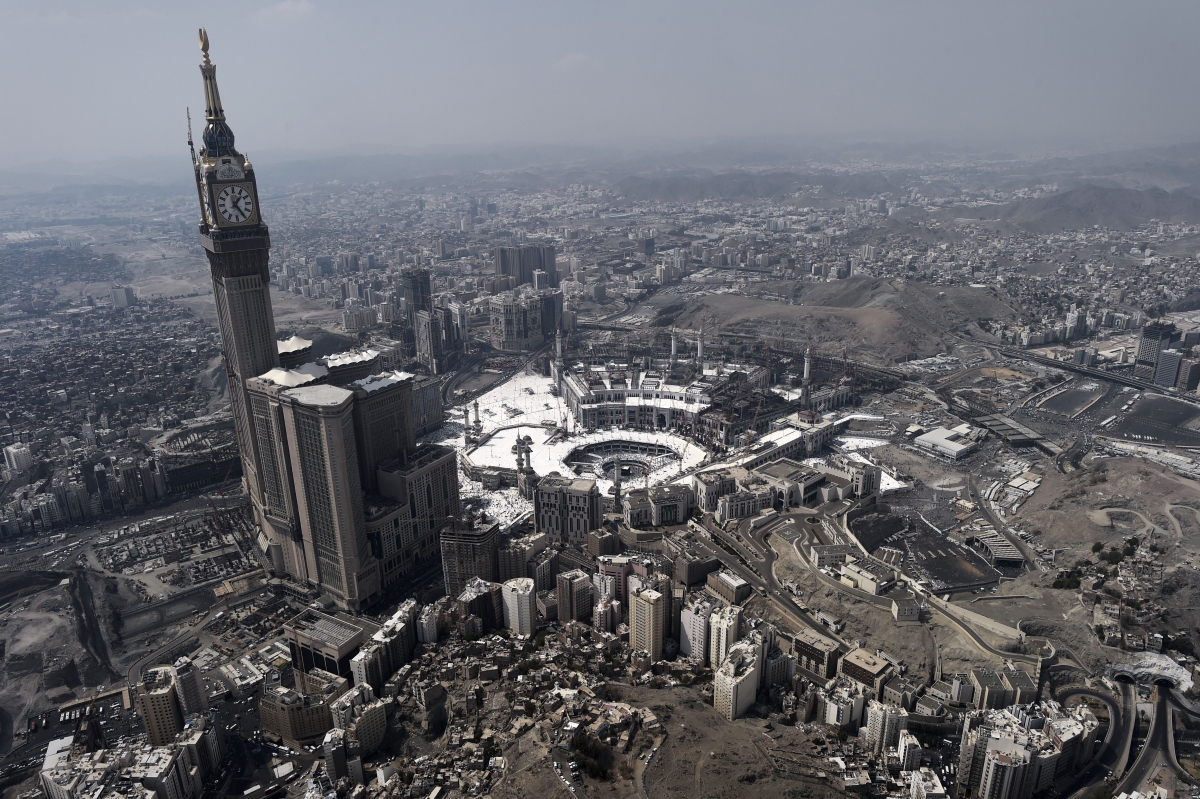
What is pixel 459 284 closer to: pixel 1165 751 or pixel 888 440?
pixel 888 440

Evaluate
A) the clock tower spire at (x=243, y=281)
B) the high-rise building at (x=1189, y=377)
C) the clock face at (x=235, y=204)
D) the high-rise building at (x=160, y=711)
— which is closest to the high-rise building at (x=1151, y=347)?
the high-rise building at (x=1189, y=377)

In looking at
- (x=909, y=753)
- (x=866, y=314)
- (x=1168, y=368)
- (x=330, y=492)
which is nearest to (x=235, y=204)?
(x=330, y=492)

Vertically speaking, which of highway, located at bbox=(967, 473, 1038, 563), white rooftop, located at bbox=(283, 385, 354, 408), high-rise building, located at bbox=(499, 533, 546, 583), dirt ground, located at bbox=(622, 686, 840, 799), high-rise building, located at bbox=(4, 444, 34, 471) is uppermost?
white rooftop, located at bbox=(283, 385, 354, 408)

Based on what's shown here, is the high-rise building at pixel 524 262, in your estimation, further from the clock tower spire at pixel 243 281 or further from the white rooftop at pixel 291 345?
the clock tower spire at pixel 243 281

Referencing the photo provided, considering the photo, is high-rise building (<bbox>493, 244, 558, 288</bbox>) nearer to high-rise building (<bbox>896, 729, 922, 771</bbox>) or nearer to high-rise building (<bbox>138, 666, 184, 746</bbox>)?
high-rise building (<bbox>138, 666, 184, 746</bbox>)

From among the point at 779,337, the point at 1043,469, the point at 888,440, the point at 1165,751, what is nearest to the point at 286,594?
the point at 1165,751

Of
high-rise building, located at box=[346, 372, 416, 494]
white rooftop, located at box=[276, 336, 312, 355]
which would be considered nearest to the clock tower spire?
white rooftop, located at box=[276, 336, 312, 355]

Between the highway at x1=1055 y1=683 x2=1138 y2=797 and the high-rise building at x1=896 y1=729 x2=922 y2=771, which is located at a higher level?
the high-rise building at x1=896 y1=729 x2=922 y2=771

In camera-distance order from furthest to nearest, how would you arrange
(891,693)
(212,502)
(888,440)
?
(888,440) → (212,502) → (891,693)
